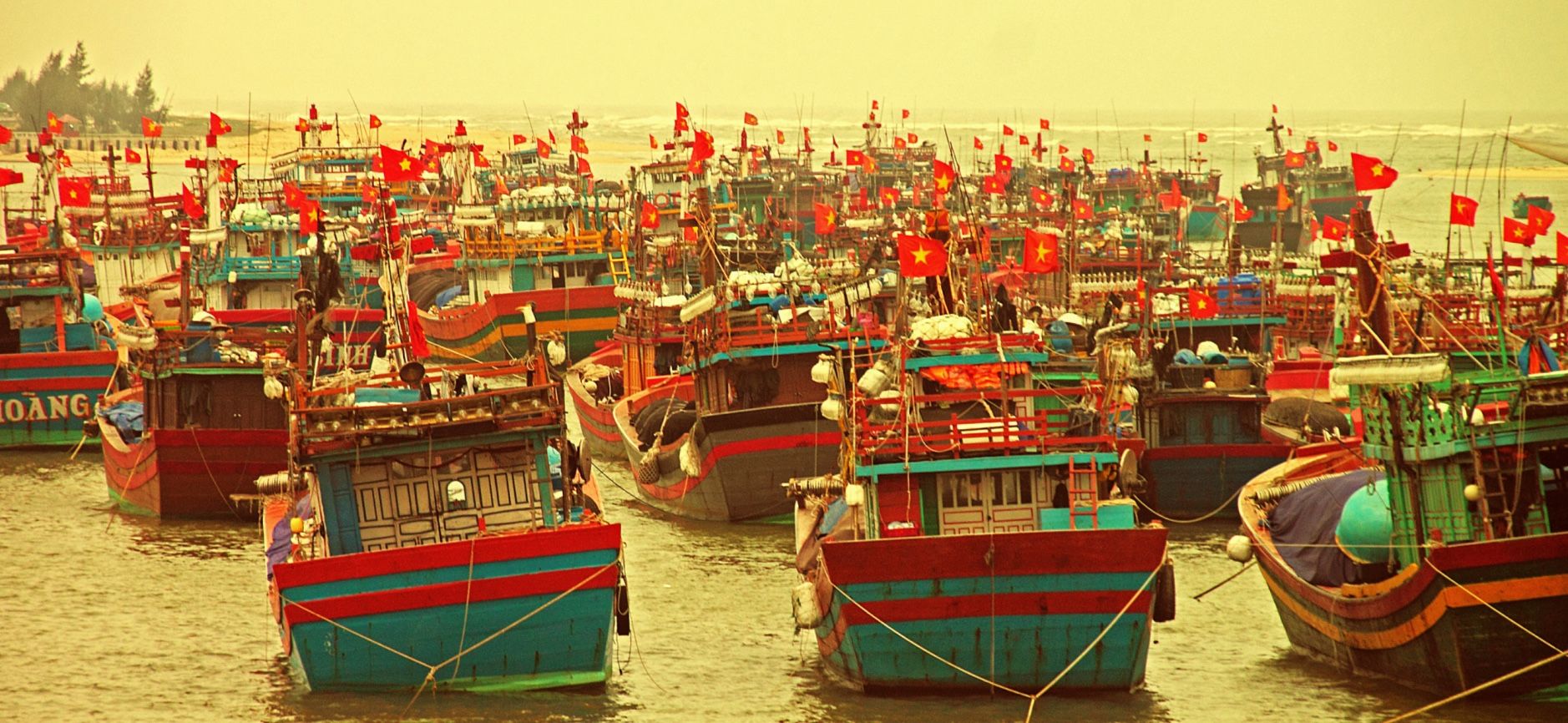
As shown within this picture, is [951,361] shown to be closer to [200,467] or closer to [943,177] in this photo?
[200,467]

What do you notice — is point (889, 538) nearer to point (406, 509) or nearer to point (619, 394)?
point (406, 509)

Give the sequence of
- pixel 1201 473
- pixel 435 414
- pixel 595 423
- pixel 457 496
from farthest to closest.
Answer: pixel 595 423, pixel 1201 473, pixel 457 496, pixel 435 414

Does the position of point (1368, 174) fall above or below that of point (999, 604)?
above

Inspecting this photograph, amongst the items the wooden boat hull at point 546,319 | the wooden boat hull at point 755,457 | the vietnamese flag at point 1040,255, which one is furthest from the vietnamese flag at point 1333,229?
the wooden boat hull at point 546,319

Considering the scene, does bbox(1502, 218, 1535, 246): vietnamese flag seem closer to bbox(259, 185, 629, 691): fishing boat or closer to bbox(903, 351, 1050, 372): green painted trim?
bbox(903, 351, 1050, 372): green painted trim

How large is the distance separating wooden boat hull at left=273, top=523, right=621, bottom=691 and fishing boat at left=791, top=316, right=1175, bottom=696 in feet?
8.42

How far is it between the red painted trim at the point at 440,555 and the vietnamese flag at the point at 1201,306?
23.8 m

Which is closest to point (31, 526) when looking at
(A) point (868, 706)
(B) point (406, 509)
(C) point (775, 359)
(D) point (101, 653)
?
(D) point (101, 653)

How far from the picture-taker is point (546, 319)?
183ft

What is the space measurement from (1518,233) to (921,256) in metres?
12.7

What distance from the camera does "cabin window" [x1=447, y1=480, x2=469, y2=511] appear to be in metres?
23.6

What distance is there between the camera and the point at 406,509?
23750 mm

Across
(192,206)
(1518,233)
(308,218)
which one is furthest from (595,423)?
(1518,233)

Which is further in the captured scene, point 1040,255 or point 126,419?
point 1040,255
